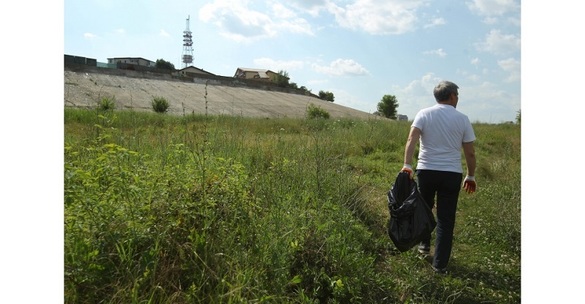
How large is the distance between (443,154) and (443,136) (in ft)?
0.57

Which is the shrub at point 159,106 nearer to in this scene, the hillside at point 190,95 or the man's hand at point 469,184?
the hillside at point 190,95

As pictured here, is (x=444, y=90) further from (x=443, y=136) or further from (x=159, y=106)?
(x=159, y=106)

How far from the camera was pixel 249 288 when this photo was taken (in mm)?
2475

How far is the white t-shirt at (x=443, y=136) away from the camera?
369 cm

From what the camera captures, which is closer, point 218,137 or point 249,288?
point 249,288

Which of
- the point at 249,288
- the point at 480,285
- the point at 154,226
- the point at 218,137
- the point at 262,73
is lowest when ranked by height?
the point at 480,285

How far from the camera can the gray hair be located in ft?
12.4

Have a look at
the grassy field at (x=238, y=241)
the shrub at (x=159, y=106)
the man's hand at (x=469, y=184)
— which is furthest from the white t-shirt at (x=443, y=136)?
the shrub at (x=159, y=106)

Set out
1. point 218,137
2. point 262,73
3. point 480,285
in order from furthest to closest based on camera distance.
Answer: point 262,73 < point 218,137 < point 480,285

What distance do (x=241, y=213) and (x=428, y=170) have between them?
1881mm

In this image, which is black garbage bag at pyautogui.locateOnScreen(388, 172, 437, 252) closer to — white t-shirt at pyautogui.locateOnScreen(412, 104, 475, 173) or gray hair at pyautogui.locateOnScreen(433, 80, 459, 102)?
white t-shirt at pyautogui.locateOnScreen(412, 104, 475, 173)

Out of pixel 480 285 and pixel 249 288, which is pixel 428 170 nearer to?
pixel 480 285

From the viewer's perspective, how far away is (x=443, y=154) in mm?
3695

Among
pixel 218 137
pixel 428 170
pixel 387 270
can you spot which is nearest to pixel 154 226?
pixel 387 270
